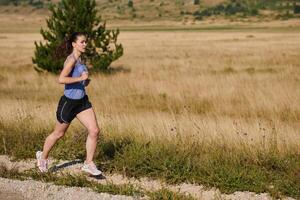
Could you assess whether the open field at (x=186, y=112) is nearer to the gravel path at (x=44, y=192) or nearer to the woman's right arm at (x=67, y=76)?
the gravel path at (x=44, y=192)

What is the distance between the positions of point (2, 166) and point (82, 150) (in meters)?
1.40

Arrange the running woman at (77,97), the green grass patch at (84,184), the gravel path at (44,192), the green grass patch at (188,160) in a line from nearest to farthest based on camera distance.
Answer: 1. the green grass patch at (84,184)
2. the gravel path at (44,192)
3. the green grass patch at (188,160)
4. the running woman at (77,97)

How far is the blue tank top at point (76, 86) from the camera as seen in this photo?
6816 millimetres

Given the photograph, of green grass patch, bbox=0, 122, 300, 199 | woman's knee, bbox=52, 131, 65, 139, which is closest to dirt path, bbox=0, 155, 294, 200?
green grass patch, bbox=0, 122, 300, 199

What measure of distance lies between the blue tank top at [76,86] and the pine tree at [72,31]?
47.1ft

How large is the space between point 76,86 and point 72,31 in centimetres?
1485

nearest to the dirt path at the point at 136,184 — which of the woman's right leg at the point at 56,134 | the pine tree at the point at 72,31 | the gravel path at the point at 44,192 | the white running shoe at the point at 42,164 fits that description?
the gravel path at the point at 44,192

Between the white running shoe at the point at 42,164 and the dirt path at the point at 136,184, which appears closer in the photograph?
the dirt path at the point at 136,184

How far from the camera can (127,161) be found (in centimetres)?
742

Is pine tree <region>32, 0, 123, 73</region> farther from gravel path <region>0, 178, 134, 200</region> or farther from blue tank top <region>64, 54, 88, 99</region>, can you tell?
gravel path <region>0, 178, 134, 200</region>

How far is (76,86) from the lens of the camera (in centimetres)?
686

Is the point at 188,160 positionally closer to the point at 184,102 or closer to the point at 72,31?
the point at 184,102

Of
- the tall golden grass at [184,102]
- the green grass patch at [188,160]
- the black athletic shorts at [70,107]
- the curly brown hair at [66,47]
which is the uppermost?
the curly brown hair at [66,47]

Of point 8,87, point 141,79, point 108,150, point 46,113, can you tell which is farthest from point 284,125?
point 8,87
